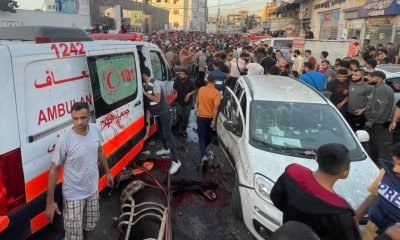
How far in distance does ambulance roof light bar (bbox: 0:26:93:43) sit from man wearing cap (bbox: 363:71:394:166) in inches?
177

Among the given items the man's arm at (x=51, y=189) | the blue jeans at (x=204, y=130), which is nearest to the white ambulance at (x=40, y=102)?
the man's arm at (x=51, y=189)

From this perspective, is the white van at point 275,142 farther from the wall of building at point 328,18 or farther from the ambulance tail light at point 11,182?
the wall of building at point 328,18

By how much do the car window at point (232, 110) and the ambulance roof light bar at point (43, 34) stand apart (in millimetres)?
2230

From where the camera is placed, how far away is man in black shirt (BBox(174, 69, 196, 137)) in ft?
24.0

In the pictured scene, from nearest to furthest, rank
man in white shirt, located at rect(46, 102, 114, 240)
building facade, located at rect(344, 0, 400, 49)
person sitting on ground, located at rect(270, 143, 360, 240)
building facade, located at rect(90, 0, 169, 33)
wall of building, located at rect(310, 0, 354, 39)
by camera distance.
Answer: person sitting on ground, located at rect(270, 143, 360, 240) < man in white shirt, located at rect(46, 102, 114, 240) < building facade, located at rect(344, 0, 400, 49) < wall of building, located at rect(310, 0, 354, 39) < building facade, located at rect(90, 0, 169, 33)

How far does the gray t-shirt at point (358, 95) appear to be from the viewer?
600 cm

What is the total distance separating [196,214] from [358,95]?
140 inches

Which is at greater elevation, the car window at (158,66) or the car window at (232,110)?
the car window at (158,66)

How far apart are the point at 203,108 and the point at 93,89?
2464mm

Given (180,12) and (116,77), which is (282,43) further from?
(180,12)

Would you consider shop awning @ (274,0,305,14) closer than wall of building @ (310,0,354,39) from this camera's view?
No

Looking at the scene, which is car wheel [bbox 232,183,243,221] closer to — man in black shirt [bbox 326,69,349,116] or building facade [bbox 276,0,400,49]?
man in black shirt [bbox 326,69,349,116]

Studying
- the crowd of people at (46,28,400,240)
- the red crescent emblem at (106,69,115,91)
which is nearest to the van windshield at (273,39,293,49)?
the crowd of people at (46,28,400,240)

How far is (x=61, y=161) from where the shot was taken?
2.89 meters
